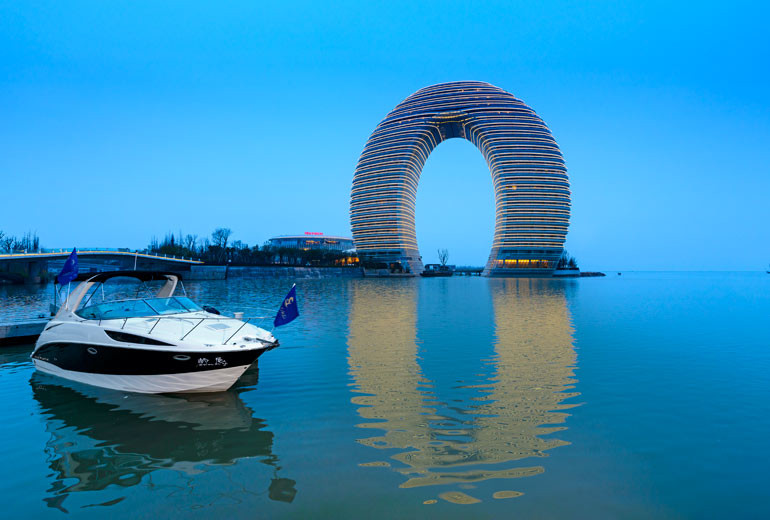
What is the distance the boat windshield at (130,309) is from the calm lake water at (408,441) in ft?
6.85

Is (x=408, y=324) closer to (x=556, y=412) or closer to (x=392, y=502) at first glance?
(x=556, y=412)

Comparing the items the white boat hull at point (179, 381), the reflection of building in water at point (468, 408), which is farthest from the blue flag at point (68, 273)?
the reflection of building in water at point (468, 408)

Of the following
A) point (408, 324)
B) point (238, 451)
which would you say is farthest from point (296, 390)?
point (408, 324)

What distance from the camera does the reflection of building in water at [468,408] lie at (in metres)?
6.92

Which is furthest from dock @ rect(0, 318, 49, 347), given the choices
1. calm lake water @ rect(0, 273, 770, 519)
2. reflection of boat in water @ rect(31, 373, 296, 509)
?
reflection of boat in water @ rect(31, 373, 296, 509)

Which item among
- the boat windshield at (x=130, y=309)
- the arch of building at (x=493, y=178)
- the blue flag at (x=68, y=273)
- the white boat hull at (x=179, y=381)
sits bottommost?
the white boat hull at (x=179, y=381)

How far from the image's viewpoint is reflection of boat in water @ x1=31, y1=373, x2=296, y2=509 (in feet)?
22.1

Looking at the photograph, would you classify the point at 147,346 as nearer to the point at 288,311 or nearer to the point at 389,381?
the point at 288,311

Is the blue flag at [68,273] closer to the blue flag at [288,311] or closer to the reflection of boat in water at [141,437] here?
the reflection of boat in water at [141,437]

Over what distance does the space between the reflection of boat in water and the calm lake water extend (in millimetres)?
40

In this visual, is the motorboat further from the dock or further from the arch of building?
the arch of building

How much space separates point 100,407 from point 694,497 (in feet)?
40.2

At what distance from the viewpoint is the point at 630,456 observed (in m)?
7.23

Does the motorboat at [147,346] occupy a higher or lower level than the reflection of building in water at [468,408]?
higher
